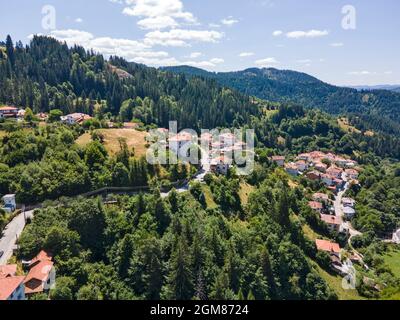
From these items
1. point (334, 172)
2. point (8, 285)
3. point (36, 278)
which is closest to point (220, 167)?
point (36, 278)

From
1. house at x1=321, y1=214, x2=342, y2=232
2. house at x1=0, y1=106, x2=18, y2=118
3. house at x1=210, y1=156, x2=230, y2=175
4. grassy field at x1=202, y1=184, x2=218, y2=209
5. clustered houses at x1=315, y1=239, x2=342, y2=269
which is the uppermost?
house at x1=0, y1=106, x2=18, y2=118

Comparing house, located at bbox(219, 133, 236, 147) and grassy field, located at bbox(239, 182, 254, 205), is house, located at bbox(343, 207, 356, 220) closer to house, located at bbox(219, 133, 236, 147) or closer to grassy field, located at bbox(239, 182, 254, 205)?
grassy field, located at bbox(239, 182, 254, 205)

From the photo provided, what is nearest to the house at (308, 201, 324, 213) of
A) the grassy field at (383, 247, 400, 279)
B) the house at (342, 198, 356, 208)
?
the house at (342, 198, 356, 208)

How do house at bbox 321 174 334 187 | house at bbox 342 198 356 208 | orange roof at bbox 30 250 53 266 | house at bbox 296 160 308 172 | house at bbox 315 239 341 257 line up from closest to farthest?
1. orange roof at bbox 30 250 53 266
2. house at bbox 315 239 341 257
3. house at bbox 342 198 356 208
4. house at bbox 321 174 334 187
5. house at bbox 296 160 308 172

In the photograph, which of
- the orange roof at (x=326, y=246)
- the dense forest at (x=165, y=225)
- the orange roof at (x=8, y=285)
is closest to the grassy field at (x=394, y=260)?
the dense forest at (x=165, y=225)

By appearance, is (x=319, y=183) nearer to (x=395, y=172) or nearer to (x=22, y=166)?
(x=395, y=172)

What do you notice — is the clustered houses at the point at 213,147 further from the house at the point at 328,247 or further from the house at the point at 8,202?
the house at the point at 8,202
